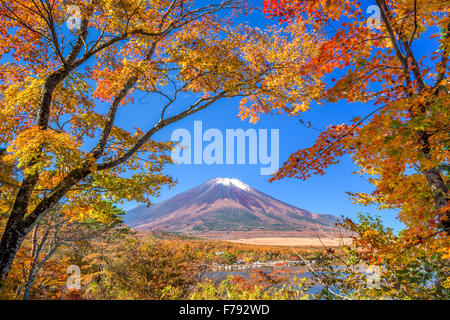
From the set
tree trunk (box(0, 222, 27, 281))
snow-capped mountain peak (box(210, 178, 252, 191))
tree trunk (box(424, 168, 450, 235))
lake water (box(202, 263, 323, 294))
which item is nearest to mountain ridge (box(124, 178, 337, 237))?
snow-capped mountain peak (box(210, 178, 252, 191))

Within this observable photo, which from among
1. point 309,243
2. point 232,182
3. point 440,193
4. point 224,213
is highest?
point 232,182

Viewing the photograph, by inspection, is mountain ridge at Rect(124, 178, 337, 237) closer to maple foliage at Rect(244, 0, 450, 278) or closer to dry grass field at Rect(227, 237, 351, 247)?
dry grass field at Rect(227, 237, 351, 247)

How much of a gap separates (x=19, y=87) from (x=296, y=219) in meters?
129

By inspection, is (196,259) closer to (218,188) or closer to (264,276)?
(264,276)

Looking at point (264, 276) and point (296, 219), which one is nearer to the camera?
point (264, 276)

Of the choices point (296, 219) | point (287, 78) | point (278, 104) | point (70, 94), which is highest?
point (287, 78)

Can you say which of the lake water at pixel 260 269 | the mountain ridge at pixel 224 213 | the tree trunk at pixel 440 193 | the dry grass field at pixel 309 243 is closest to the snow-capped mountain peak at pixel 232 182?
the mountain ridge at pixel 224 213

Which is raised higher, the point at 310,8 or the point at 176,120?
the point at 310,8

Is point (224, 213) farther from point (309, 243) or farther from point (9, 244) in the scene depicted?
point (9, 244)

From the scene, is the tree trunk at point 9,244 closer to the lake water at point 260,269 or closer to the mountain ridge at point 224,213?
the lake water at point 260,269

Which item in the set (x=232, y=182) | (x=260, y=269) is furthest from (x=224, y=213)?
(x=260, y=269)

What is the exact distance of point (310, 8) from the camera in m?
5.33

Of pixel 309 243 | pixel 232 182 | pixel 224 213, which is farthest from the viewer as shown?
pixel 232 182

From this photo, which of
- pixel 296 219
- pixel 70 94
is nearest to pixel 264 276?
pixel 70 94
